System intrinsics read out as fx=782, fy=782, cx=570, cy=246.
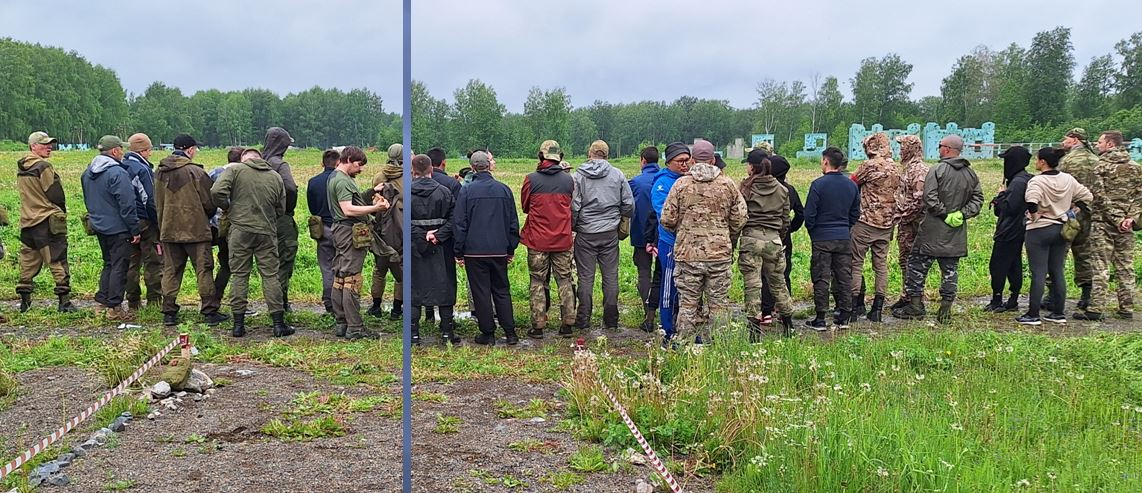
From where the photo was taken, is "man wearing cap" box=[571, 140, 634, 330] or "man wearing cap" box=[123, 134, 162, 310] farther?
"man wearing cap" box=[123, 134, 162, 310]

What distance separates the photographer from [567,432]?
5.76m

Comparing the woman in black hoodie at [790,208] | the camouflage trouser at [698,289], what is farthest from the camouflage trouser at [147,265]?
the woman in black hoodie at [790,208]

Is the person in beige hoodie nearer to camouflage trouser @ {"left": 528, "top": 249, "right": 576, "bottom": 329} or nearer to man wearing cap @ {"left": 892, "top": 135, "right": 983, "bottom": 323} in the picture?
man wearing cap @ {"left": 892, "top": 135, "right": 983, "bottom": 323}

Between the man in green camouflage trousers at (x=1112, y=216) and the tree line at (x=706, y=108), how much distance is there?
2229cm

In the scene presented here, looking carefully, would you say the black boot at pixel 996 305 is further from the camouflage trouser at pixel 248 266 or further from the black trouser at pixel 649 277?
the camouflage trouser at pixel 248 266

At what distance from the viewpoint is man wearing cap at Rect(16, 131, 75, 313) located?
9.48 m

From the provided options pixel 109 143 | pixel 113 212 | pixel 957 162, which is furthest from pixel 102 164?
pixel 957 162

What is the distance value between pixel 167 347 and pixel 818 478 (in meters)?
5.84

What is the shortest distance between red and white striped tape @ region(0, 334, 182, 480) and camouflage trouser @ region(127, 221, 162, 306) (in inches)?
108

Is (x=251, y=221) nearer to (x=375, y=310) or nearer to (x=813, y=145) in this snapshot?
(x=375, y=310)

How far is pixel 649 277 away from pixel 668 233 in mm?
990

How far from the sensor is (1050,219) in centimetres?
955

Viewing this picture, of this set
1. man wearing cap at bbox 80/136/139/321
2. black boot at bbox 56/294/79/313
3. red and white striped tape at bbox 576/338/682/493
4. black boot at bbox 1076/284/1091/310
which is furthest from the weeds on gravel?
black boot at bbox 56/294/79/313

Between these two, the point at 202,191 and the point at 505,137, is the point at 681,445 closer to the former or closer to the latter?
the point at 202,191
